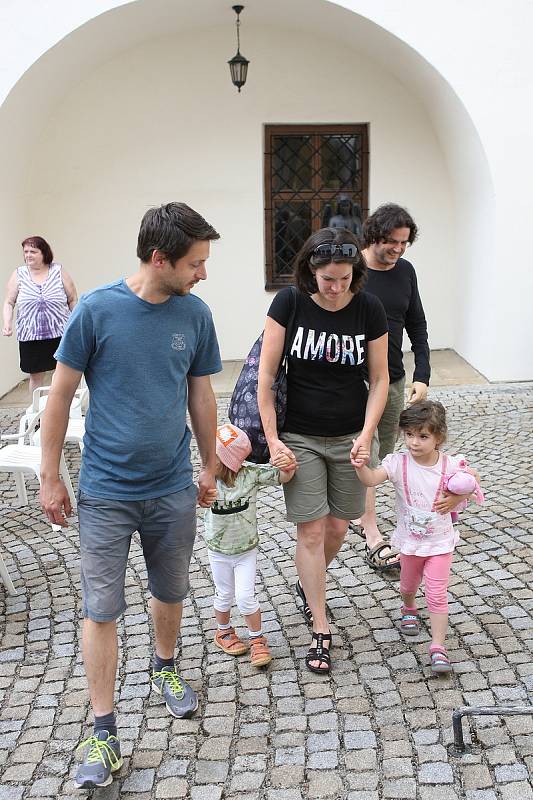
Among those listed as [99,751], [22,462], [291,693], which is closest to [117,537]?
[99,751]

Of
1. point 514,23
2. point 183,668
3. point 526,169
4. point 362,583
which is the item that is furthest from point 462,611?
point 514,23

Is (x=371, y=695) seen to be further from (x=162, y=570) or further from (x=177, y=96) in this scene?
(x=177, y=96)

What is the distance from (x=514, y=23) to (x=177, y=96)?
3814mm

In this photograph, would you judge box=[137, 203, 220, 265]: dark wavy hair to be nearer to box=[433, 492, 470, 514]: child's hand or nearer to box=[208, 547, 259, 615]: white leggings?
box=[208, 547, 259, 615]: white leggings

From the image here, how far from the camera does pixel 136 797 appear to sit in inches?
115

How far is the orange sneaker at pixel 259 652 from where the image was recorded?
3.68 meters

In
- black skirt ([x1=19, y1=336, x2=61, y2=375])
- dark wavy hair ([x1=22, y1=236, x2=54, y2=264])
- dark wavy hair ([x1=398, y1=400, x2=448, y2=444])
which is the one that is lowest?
black skirt ([x1=19, y1=336, x2=61, y2=375])

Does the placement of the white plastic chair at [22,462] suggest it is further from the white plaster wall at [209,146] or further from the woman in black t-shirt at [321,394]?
the white plaster wall at [209,146]

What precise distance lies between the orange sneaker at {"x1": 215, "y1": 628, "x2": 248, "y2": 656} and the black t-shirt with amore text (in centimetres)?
96

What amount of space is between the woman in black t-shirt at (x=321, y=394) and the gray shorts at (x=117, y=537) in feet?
1.89

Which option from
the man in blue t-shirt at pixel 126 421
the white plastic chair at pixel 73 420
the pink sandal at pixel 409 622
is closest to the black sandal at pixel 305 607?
the pink sandal at pixel 409 622

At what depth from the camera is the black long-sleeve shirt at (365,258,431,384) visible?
4.45 meters

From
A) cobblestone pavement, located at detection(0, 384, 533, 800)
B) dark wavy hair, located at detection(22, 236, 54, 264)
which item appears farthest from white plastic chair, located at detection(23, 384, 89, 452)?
dark wavy hair, located at detection(22, 236, 54, 264)

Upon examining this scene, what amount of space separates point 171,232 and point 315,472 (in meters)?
1.30
